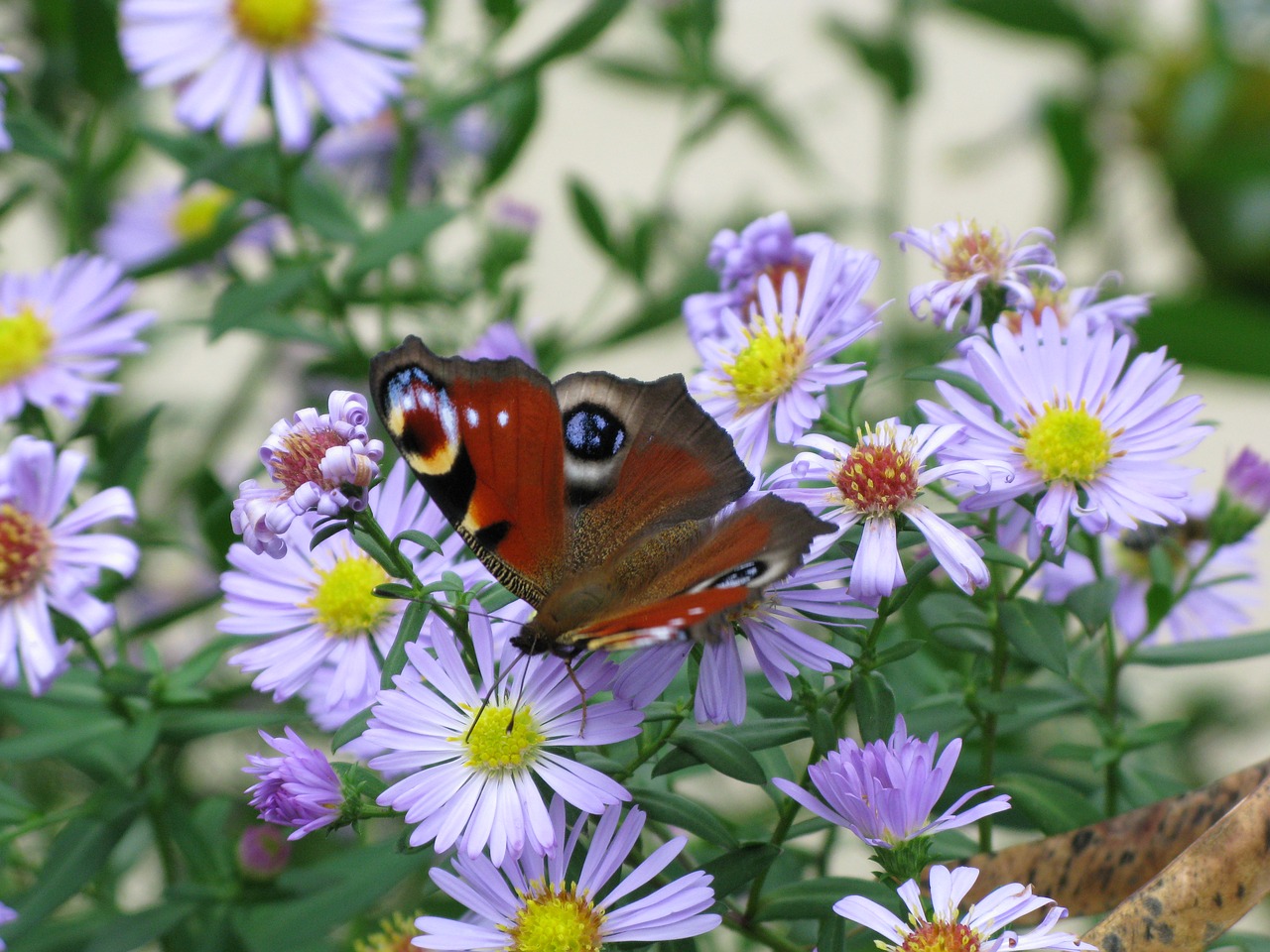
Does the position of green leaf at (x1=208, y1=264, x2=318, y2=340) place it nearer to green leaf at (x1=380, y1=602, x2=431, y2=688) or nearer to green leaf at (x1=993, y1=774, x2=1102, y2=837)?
green leaf at (x1=380, y1=602, x2=431, y2=688)

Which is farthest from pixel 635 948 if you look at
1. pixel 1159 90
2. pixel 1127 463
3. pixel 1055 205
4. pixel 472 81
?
pixel 1159 90

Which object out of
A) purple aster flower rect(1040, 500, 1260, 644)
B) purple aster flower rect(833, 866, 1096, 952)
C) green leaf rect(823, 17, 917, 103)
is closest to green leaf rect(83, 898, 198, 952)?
purple aster flower rect(833, 866, 1096, 952)

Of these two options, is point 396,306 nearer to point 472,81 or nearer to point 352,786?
point 472,81

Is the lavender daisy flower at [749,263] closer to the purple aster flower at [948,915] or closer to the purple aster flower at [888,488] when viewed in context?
the purple aster flower at [888,488]

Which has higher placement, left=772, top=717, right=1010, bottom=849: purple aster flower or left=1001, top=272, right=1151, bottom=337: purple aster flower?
left=1001, top=272, right=1151, bottom=337: purple aster flower

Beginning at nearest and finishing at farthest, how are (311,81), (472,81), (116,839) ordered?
(116,839), (311,81), (472,81)

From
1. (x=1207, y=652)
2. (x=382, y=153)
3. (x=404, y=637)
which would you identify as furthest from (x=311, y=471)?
(x=382, y=153)
